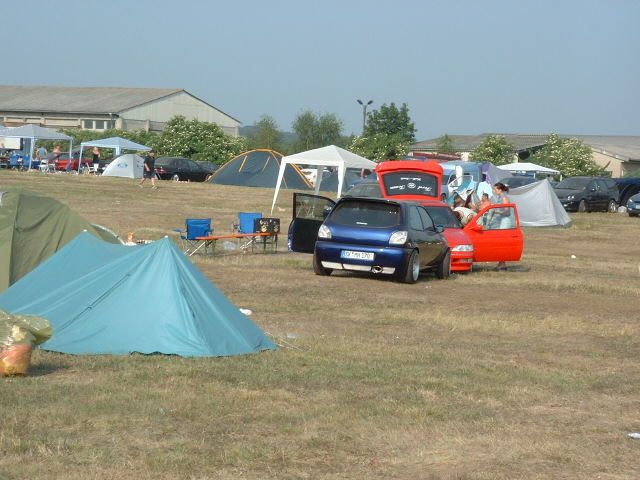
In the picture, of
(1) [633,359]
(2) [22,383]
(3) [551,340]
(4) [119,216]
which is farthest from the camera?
(4) [119,216]

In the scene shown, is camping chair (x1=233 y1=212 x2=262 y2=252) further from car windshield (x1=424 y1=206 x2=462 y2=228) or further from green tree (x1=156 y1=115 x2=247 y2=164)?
green tree (x1=156 y1=115 x2=247 y2=164)

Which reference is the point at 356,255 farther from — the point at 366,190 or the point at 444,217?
the point at 366,190

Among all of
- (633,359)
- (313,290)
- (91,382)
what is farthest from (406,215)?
(91,382)

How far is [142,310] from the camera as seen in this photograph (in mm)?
11297

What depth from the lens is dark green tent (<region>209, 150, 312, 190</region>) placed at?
176 ft

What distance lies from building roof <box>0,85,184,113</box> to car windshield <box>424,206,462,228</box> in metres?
70.9

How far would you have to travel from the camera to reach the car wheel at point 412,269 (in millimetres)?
18984

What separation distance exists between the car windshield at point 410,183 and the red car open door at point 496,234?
22.2 feet

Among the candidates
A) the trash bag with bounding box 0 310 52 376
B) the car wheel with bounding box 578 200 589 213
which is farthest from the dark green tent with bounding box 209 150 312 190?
the trash bag with bounding box 0 310 52 376

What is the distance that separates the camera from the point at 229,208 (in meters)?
38.5

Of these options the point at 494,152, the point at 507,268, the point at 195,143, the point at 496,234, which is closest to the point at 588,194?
the point at 507,268

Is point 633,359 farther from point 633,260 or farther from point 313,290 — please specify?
point 633,260

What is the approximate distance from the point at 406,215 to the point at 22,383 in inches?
414

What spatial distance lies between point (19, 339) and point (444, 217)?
13.5 m
